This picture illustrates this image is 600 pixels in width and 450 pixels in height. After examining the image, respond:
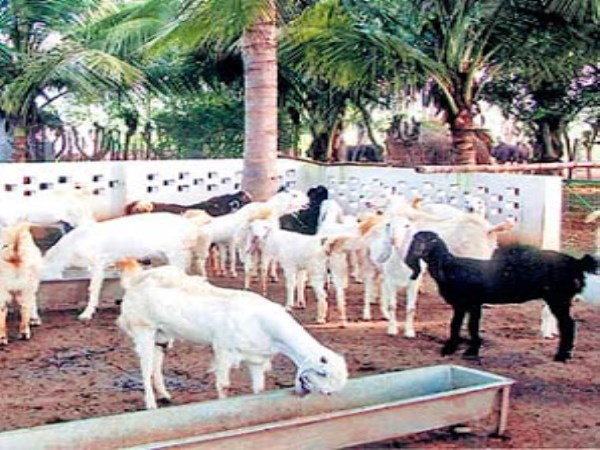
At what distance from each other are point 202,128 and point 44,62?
6.22 meters

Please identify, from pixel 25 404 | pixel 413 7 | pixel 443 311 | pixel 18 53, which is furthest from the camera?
pixel 18 53

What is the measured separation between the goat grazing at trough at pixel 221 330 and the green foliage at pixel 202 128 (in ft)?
46.3

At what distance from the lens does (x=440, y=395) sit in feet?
15.9

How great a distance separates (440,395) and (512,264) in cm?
222

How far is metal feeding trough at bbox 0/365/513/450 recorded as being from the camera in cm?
421

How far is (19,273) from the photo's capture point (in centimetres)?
733

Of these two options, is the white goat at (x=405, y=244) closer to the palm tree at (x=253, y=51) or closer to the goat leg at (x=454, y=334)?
the goat leg at (x=454, y=334)

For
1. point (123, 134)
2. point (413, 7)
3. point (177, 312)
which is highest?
point (413, 7)

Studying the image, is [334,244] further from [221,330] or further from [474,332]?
[221,330]

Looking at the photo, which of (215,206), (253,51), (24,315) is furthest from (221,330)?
(215,206)

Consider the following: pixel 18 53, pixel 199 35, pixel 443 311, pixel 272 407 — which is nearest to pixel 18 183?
pixel 18 53

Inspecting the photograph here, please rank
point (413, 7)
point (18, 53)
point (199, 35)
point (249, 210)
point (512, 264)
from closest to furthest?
point (512, 264), point (249, 210), point (199, 35), point (413, 7), point (18, 53)

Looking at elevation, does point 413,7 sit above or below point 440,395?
above

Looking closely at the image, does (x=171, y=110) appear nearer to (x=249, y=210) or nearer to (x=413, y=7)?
(x=413, y=7)
